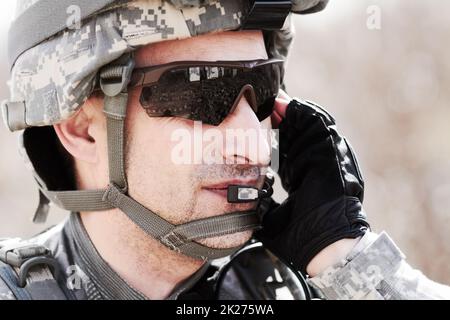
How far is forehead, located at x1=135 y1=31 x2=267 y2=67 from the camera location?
9.14 feet

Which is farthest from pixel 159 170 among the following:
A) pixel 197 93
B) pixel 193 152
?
pixel 197 93

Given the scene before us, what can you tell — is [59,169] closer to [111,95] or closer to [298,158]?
[111,95]

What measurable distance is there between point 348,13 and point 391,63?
107 centimetres

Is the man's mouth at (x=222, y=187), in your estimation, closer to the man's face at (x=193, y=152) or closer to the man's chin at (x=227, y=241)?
the man's face at (x=193, y=152)

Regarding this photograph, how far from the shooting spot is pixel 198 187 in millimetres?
2777

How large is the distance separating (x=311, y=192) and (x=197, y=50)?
2.48 feet

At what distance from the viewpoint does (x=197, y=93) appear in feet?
8.96

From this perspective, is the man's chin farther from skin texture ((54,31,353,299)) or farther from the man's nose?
the man's nose

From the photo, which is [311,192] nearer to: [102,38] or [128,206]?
[128,206]

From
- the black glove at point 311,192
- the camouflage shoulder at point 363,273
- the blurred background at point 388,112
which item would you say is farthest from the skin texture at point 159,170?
the blurred background at point 388,112

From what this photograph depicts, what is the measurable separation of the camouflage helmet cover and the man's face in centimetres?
8

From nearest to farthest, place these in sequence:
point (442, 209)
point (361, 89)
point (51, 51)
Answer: point (51, 51) < point (442, 209) < point (361, 89)

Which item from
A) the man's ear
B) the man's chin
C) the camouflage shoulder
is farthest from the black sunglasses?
the camouflage shoulder
